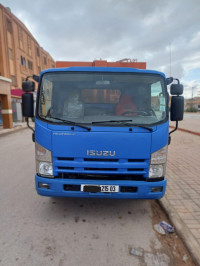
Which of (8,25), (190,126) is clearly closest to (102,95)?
(190,126)

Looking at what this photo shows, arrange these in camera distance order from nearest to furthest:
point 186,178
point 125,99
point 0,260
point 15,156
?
point 0,260, point 125,99, point 186,178, point 15,156

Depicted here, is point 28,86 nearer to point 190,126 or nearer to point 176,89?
point 176,89

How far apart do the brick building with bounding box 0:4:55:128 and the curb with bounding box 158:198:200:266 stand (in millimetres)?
14362

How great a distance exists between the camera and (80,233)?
253cm

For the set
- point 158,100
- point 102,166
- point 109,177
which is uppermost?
point 158,100

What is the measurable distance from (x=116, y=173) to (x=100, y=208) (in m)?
1.02

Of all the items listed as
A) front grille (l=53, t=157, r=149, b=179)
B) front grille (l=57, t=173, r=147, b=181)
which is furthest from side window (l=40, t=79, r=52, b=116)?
front grille (l=57, t=173, r=147, b=181)

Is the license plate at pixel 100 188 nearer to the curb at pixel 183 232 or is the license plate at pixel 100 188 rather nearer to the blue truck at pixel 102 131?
the blue truck at pixel 102 131

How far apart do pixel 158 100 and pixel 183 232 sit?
6.43 ft

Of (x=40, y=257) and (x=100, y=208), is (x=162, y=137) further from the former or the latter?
(x=40, y=257)

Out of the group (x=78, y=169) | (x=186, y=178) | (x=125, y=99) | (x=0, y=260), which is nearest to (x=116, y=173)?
(x=78, y=169)

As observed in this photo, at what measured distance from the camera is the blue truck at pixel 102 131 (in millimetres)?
2488

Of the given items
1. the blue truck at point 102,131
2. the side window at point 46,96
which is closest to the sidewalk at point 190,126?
the blue truck at point 102,131

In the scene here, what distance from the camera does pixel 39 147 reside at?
2.62m
